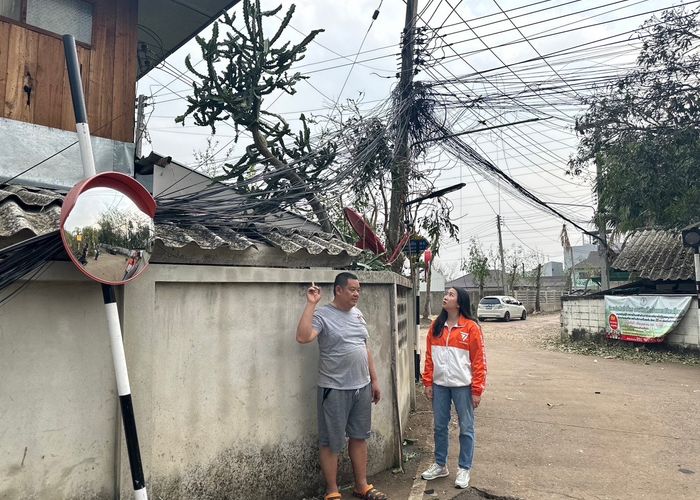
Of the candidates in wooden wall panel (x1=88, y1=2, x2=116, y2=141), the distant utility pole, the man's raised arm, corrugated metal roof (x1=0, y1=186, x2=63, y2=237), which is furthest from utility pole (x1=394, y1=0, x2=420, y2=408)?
the distant utility pole

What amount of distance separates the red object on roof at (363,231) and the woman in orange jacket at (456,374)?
1954mm

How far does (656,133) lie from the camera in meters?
10.5

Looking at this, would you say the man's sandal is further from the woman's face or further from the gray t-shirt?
the woman's face

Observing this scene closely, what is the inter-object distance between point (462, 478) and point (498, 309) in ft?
71.2

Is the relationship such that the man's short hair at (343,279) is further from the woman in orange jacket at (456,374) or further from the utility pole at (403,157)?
the utility pole at (403,157)

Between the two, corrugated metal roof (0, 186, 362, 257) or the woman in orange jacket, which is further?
the woman in orange jacket

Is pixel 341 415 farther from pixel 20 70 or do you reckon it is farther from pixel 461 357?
pixel 20 70

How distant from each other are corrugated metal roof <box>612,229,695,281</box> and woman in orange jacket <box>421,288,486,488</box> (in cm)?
971

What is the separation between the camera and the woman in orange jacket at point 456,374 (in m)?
4.11

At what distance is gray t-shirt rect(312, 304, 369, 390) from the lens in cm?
374

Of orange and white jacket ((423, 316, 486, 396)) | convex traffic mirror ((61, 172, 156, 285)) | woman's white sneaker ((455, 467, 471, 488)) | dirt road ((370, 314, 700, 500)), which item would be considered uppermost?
convex traffic mirror ((61, 172, 156, 285))

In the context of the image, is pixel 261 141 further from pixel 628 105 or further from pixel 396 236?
pixel 628 105

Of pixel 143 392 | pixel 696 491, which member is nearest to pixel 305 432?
pixel 143 392

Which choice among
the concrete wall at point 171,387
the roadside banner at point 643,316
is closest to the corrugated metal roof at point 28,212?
the concrete wall at point 171,387
